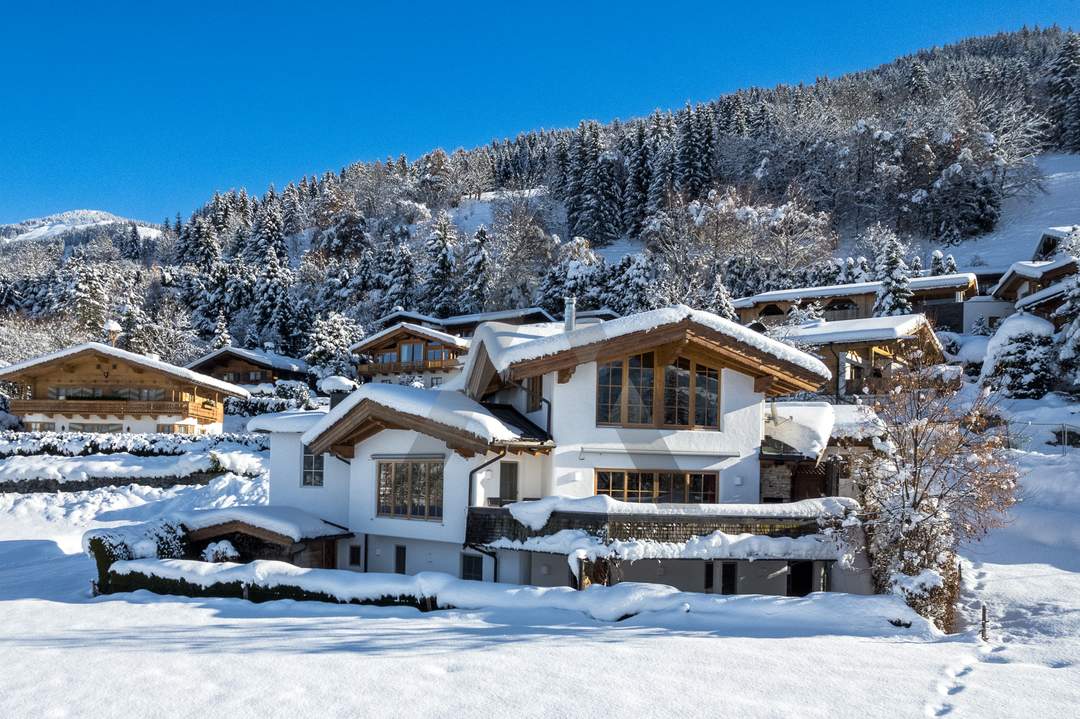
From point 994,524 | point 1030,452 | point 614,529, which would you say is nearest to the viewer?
point 994,524

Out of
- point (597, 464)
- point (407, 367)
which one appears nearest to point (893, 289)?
point (407, 367)

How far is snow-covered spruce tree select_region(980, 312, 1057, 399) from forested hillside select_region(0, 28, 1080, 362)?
12430 mm

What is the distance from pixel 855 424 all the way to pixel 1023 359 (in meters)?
18.4

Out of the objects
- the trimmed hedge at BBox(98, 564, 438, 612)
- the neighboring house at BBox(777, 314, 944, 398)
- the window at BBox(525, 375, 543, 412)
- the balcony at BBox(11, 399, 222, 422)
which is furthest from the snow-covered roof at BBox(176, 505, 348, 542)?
the balcony at BBox(11, 399, 222, 422)

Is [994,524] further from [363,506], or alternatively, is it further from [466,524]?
[363,506]

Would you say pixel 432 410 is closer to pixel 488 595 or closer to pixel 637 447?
pixel 637 447

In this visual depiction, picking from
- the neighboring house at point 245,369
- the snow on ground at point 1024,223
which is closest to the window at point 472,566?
the neighboring house at point 245,369

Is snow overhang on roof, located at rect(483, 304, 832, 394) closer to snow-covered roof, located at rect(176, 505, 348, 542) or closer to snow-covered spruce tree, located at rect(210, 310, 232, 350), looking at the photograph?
snow-covered roof, located at rect(176, 505, 348, 542)

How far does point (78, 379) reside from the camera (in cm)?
4184

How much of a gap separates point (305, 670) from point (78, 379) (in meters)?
40.3

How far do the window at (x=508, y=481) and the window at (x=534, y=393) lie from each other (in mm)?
1719

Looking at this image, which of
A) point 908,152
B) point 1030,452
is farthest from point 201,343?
point 908,152

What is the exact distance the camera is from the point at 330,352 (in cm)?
5141

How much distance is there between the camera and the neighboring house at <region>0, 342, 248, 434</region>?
40.6 meters
